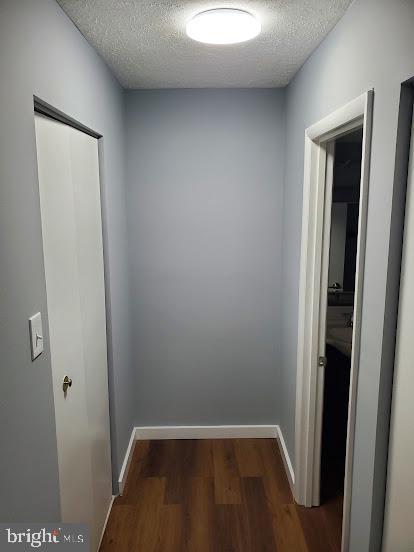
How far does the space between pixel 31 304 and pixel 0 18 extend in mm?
760

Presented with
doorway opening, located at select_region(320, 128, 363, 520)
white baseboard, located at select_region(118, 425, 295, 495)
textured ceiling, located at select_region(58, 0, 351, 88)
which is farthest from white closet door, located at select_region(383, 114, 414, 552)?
white baseboard, located at select_region(118, 425, 295, 495)

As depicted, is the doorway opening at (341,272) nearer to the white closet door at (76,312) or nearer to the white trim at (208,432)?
the white trim at (208,432)

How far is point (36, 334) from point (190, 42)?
4.66ft

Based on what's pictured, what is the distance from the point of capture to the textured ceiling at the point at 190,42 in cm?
149

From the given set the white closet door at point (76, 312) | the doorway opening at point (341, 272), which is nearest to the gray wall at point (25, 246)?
the white closet door at point (76, 312)

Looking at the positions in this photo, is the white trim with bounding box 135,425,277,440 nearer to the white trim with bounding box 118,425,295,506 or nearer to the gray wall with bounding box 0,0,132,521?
the white trim with bounding box 118,425,295,506

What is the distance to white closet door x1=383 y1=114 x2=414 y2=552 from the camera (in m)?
1.19

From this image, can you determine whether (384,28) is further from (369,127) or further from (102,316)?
(102,316)

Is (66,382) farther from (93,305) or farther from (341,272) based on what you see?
(341,272)

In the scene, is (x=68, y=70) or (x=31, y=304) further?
(x=68, y=70)

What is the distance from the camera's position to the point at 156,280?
2826 millimetres

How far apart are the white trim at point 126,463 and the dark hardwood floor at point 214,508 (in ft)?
0.14

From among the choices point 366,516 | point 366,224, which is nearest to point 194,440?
point 366,516
